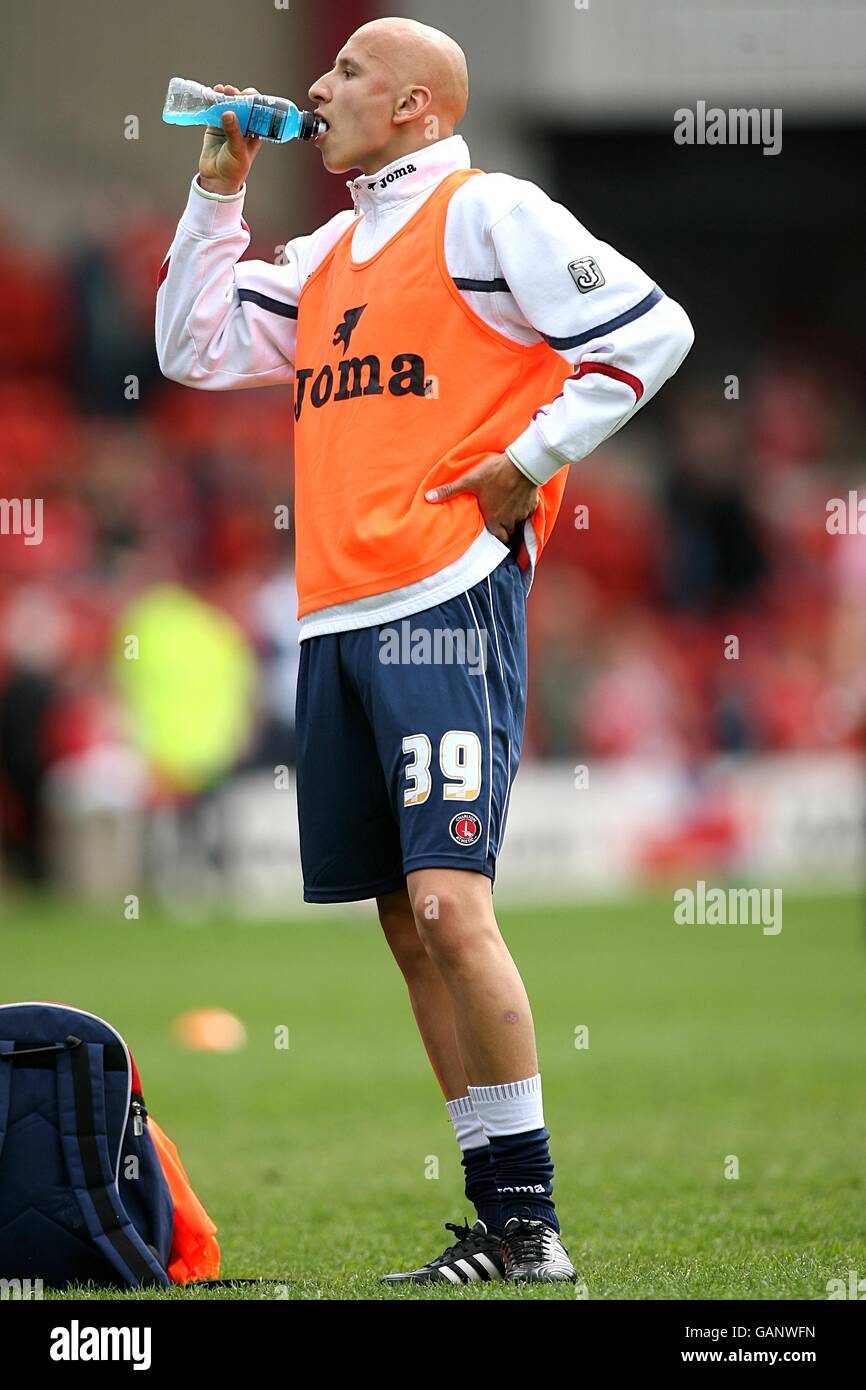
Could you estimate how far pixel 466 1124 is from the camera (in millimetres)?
3939

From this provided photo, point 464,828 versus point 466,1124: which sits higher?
point 464,828

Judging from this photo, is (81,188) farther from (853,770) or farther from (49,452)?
(853,770)

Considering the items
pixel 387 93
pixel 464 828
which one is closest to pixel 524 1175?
pixel 464 828

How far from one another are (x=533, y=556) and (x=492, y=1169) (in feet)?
3.99

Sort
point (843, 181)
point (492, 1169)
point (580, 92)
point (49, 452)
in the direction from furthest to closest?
point (843, 181), point (580, 92), point (49, 452), point (492, 1169)

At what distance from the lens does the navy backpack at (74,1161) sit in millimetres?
3711

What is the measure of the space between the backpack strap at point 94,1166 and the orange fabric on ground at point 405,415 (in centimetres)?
101

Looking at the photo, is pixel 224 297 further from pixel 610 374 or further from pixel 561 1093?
pixel 561 1093

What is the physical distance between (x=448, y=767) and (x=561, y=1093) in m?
3.38

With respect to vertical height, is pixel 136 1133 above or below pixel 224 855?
below

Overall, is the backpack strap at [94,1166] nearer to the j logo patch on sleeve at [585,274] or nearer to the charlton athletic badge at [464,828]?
the charlton athletic badge at [464,828]

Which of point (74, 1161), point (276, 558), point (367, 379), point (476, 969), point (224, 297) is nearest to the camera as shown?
point (476, 969)
